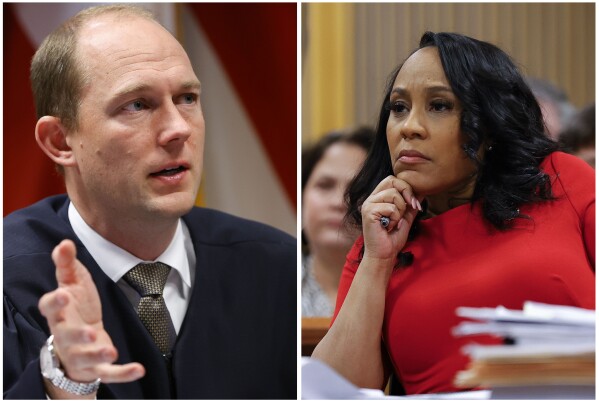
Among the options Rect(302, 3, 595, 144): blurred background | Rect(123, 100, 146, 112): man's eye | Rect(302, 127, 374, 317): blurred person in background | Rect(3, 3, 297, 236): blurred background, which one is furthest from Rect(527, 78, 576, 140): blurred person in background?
Rect(123, 100, 146, 112): man's eye

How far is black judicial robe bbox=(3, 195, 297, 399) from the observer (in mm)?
1562

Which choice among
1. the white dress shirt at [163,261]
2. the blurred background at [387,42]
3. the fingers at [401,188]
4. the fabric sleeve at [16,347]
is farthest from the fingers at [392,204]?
the blurred background at [387,42]

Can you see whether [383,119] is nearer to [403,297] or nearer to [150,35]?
[403,297]

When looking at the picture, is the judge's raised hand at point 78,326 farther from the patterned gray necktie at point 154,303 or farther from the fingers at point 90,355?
the patterned gray necktie at point 154,303

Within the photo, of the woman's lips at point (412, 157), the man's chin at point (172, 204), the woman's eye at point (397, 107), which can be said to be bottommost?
the man's chin at point (172, 204)

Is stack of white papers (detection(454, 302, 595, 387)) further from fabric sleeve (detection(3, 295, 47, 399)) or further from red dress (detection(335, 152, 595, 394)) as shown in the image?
fabric sleeve (detection(3, 295, 47, 399))

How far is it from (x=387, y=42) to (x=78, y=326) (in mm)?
1766

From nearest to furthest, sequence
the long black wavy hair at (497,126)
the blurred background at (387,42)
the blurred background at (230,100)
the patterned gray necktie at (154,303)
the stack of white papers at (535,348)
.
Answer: the stack of white papers at (535,348)
the long black wavy hair at (497,126)
the patterned gray necktie at (154,303)
the blurred background at (230,100)
the blurred background at (387,42)

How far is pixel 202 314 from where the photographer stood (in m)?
1.70

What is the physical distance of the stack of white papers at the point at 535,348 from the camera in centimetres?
127

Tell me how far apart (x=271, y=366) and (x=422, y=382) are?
0.33 m

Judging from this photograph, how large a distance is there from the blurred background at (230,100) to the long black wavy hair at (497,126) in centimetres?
44

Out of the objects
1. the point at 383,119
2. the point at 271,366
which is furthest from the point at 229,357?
the point at 383,119

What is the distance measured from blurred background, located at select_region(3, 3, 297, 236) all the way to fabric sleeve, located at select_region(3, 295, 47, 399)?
30 cm
